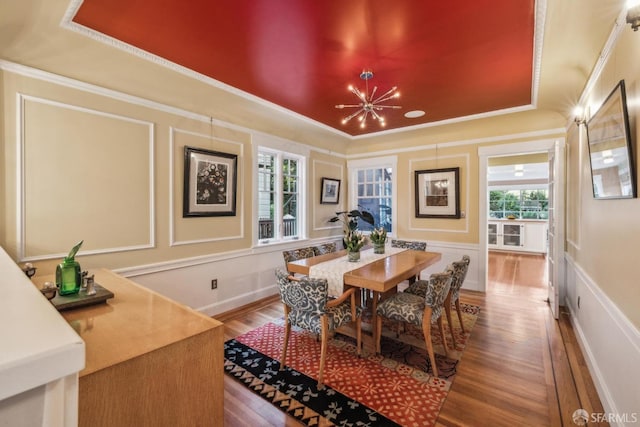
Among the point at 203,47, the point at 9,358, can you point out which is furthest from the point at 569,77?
the point at 9,358

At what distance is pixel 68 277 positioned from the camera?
1512mm

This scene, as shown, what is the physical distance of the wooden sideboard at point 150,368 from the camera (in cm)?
91

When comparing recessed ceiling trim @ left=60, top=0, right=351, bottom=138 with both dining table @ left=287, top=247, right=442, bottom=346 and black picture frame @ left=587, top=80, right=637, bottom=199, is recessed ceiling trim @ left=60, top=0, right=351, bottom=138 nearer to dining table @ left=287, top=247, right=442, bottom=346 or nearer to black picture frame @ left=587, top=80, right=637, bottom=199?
dining table @ left=287, top=247, right=442, bottom=346

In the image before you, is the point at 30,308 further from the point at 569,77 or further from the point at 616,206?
the point at 569,77

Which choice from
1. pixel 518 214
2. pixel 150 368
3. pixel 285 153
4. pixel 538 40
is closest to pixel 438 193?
pixel 285 153

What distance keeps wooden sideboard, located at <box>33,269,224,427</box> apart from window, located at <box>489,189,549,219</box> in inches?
376

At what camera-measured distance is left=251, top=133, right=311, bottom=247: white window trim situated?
399 centimetres

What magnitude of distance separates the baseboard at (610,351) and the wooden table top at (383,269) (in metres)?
1.31

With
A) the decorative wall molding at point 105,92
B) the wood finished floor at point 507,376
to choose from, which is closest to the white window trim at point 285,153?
the decorative wall molding at point 105,92

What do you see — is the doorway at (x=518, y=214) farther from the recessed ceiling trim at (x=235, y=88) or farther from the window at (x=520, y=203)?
the recessed ceiling trim at (x=235, y=88)

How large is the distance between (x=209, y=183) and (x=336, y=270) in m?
1.88

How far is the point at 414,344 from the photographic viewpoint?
279 cm

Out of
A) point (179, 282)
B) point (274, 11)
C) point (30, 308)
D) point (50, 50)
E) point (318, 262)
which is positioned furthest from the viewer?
point (179, 282)

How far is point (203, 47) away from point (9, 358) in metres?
2.42
